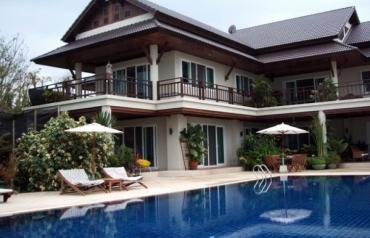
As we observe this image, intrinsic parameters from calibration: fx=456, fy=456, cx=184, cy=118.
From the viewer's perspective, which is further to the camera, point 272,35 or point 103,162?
point 272,35

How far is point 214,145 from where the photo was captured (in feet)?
75.4

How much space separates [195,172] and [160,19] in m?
6.94

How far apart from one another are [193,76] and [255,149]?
4740 millimetres

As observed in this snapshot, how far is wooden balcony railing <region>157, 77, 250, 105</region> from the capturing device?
64.3ft

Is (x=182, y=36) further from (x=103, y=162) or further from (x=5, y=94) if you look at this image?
(x=5, y=94)

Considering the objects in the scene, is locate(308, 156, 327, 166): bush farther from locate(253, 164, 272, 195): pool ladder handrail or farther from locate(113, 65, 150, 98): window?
locate(113, 65, 150, 98): window

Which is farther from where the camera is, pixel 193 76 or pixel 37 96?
pixel 193 76

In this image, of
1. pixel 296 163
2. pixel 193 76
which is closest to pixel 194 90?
pixel 193 76

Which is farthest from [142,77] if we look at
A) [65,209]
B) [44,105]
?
[65,209]

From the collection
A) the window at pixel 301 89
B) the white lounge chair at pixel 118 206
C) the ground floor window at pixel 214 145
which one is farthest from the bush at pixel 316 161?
the white lounge chair at pixel 118 206

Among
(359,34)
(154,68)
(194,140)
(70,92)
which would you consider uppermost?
(359,34)

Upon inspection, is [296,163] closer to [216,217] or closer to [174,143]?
[174,143]

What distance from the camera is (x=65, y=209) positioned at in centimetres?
1084

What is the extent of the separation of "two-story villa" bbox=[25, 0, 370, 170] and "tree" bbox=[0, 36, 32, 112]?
279 inches
